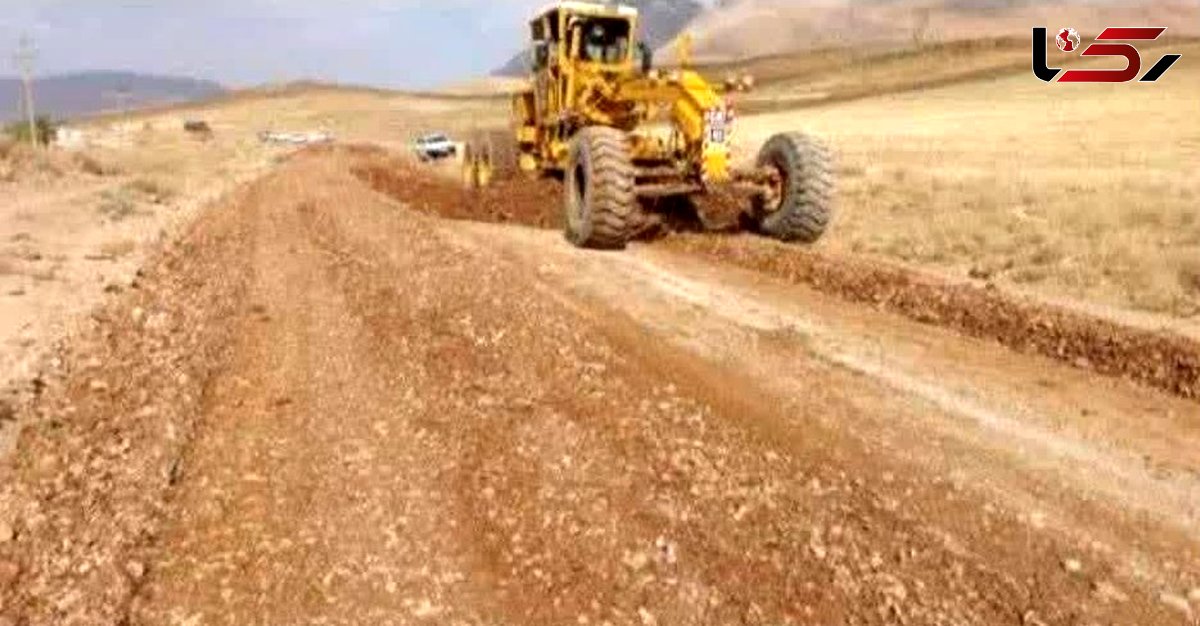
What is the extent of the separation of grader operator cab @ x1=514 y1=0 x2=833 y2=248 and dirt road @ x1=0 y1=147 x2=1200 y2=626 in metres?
4.20

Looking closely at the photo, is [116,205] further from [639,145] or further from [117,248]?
[639,145]

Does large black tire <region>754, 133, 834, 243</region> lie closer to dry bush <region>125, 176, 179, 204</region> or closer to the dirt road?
the dirt road

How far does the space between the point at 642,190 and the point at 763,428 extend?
8.51 m

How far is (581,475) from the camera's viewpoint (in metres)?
6.48

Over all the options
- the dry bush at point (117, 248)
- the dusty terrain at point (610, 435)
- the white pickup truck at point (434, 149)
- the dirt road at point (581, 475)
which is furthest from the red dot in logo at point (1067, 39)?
the white pickup truck at point (434, 149)

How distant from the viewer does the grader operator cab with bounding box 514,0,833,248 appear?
49.4 ft

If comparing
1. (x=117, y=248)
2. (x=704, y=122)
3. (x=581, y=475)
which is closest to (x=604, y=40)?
(x=704, y=122)

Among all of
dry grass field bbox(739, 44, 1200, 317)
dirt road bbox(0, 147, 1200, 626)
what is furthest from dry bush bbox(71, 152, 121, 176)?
dirt road bbox(0, 147, 1200, 626)

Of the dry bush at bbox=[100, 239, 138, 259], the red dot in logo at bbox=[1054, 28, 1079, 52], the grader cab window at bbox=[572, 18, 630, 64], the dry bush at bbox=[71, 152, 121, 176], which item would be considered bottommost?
the dry bush at bbox=[71, 152, 121, 176]

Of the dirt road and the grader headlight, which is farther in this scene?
the grader headlight

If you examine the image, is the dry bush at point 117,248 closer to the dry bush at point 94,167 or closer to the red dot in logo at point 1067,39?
the red dot in logo at point 1067,39

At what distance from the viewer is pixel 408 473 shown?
658 cm

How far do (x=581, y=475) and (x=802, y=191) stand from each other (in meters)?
9.74

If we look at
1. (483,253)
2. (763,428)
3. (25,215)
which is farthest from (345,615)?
(25,215)
